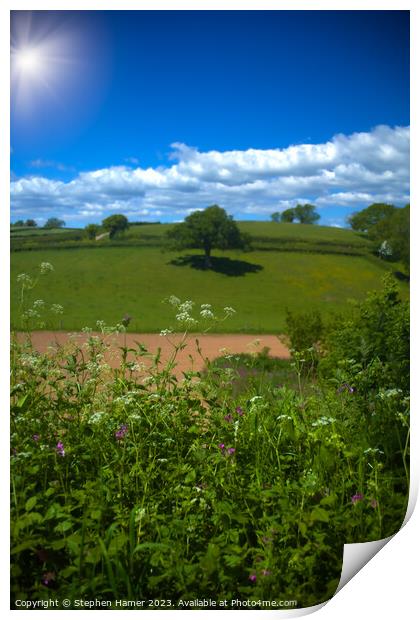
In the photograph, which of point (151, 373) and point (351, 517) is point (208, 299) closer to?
point (151, 373)

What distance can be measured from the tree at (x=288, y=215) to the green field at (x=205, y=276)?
0.72ft

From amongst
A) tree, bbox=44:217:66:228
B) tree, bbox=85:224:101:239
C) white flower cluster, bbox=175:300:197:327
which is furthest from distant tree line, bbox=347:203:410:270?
tree, bbox=44:217:66:228

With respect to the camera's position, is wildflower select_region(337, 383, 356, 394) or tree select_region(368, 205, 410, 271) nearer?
wildflower select_region(337, 383, 356, 394)

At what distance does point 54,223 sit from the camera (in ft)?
9.50

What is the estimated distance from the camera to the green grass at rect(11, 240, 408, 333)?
3383 millimetres

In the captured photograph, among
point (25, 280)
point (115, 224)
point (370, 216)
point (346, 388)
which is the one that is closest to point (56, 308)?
point (25, 280)

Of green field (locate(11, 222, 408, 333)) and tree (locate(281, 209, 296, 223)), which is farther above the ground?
tree (locate(281, 209, 296, 223))

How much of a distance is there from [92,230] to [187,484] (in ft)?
4.84

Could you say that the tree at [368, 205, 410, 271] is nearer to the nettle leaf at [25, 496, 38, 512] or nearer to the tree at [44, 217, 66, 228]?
Result: the tree at [44, 217, 66, 228]

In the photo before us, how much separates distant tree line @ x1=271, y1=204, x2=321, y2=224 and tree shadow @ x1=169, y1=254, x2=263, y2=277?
48 cm

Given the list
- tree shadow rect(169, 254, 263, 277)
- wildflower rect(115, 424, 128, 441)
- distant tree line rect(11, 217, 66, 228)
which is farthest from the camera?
tree shadow rect(169, 254, 263, 277)

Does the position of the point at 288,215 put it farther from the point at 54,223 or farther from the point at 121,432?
the point at 121,432
